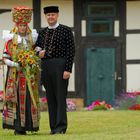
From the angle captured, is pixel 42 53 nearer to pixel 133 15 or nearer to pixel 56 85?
pixel 56 85

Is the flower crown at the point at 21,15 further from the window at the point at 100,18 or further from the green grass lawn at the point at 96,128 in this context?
the window at the point at 100,18

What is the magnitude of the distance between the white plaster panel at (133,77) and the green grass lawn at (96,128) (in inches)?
159

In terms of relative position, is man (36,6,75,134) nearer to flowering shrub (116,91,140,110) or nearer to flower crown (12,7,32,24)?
flower crown (12,7,32,24)

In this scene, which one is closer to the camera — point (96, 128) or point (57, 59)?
point (57, 59)

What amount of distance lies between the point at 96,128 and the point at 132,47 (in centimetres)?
768

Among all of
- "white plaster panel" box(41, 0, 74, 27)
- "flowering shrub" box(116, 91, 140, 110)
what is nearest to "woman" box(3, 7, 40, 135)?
"flowering shrub" box(116, 91, 140, 110)

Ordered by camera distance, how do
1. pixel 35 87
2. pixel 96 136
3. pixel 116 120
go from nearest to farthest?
pixel 96 136, pixel 35 87, pixel 116 120

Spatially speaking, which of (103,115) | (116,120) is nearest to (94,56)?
(103,115)

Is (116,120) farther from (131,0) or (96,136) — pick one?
(131,0)

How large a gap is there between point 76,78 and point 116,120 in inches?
232

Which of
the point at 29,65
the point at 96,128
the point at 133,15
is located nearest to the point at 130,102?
the point at 133,15

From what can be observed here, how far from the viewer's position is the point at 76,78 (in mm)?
19391

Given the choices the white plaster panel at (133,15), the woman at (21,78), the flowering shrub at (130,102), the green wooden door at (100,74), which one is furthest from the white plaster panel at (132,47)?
the woman at (21,78)

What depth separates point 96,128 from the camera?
12.0 metres
